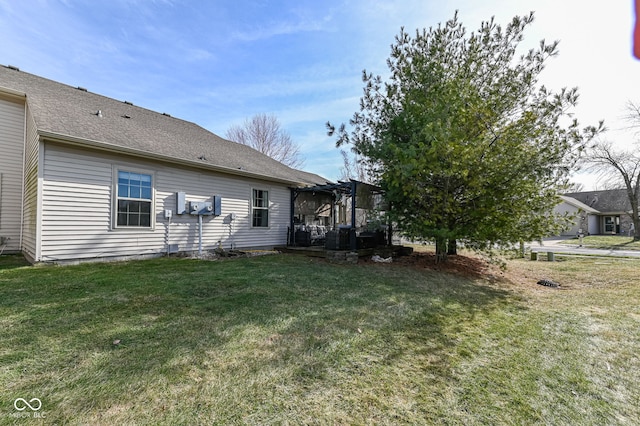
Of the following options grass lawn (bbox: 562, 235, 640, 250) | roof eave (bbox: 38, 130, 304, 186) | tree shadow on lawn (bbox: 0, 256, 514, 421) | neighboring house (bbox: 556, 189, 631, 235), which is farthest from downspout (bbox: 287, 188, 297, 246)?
neighboring house (bbox: 556, 189, 631, 235)

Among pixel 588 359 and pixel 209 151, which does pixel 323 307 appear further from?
pixel 209 151

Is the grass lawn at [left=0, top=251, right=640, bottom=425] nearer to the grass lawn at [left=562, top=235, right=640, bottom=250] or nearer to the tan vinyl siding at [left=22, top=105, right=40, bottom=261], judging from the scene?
the tan vinyl siding at [left=22, top=105, right=40, bottom=261]

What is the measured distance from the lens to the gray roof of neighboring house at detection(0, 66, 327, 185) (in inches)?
258

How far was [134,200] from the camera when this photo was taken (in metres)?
7.33

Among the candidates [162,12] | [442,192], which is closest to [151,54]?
[162,12]

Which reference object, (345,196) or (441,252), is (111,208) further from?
(441,252)

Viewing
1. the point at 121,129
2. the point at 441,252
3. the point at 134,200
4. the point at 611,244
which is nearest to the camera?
the point at 134,200

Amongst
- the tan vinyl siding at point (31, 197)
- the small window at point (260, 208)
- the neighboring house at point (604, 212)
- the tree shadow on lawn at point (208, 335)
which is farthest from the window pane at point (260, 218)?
the neighboring house at point (604, 212)

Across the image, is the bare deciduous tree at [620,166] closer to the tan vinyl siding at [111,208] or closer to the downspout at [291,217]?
the downspout at [291,217]

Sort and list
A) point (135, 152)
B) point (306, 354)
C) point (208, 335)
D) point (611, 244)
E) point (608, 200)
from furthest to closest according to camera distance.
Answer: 1. point (608, 200)
2. point (611, 244)
3. point (135, 152)
4. point (208, 335)
5. point (306, 354)

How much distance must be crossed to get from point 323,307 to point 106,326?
2.46 meters

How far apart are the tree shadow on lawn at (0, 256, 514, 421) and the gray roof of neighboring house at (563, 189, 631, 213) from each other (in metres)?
35.0

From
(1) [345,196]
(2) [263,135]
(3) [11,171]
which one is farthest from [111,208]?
(2) [263,135]

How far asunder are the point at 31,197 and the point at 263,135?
1963 cm
